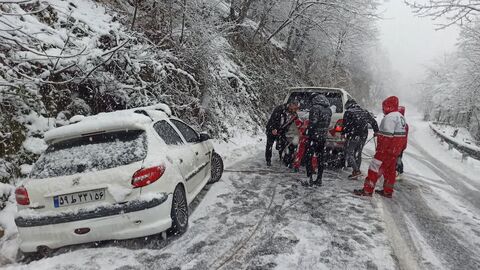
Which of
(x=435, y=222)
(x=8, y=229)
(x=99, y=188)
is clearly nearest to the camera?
(x=99, y=188)

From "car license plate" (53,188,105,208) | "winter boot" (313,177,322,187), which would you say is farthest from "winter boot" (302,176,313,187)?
"car license plate" (53,188,105,208)

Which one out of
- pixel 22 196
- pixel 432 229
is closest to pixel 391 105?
pixel 432 229

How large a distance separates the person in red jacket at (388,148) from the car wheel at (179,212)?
338 cm

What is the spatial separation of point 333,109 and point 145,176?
17.5 ft

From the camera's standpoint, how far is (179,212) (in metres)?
4.36

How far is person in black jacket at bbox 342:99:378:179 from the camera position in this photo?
24.1 ft

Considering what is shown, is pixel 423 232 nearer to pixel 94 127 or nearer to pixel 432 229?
pixel 432 229

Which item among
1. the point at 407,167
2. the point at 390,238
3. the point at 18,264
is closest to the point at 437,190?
the point at 407,167

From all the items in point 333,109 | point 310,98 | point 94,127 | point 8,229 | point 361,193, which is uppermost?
point 310,98

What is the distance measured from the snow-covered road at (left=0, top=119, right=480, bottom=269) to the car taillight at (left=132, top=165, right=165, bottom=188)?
0.81m

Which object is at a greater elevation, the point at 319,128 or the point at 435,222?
the point at 319,128

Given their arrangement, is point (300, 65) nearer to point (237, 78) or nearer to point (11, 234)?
point (237, 78)

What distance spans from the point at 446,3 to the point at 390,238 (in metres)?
8.63

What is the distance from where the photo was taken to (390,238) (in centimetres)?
431
